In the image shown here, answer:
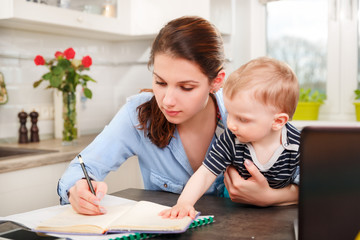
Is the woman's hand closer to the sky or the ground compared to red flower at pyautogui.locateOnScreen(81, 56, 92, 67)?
closer to the ground

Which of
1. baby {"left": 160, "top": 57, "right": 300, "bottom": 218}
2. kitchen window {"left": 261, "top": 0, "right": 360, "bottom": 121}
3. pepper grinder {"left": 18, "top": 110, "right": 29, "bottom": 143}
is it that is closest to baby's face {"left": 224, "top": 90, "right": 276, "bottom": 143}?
baby {"left": 160, "top": 57, "right": 300, "bottom": 218}

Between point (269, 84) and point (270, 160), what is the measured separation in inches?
8.4

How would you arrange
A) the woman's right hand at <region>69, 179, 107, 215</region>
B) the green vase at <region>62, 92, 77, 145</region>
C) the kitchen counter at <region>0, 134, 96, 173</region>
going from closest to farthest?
the woman's right hand at <region>69, 179, 107, 215</region> < the kitchen counter at <region>0, 134, 96, 173</region> < the green vase at <region>62, 92, 77, 145</region>

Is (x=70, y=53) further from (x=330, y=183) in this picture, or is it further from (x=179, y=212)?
(x=330, y=183)

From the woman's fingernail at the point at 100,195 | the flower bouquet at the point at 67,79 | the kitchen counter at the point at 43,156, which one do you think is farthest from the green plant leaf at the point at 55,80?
the woman's fingernail at the point at 100,195

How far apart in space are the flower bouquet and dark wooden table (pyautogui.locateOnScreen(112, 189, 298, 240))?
4.69 feet

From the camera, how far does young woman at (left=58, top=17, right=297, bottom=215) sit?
116cm

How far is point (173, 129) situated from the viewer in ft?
4.73

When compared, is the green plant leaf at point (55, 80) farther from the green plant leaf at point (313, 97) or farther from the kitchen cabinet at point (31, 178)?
the green plant leaf at point (313, 97)

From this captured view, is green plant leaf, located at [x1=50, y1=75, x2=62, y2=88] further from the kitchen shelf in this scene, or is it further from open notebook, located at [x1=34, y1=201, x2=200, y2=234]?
open notebook, located at [x1=34, y1=201, x2=200, y2=234]

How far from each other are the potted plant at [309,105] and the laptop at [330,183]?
244cm

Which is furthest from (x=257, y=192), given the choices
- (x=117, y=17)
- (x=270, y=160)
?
(x=117, y=17)

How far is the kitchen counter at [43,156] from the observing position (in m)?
1.96

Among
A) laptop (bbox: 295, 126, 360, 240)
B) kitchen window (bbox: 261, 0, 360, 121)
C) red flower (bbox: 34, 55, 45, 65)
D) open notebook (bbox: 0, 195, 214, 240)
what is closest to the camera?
laptop (bbox: 295, 126, 360, 240)
